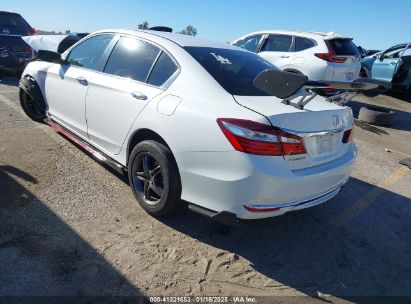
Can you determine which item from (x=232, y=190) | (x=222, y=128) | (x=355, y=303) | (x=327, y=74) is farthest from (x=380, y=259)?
(x=327, y=74)

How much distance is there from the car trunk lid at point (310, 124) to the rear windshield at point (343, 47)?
235 inches

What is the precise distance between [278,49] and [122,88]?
6598 millimetres

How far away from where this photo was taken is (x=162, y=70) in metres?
3.54

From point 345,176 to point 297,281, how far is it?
113 cm

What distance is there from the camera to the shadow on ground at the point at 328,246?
117 inches

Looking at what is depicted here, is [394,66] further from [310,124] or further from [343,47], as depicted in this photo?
[310,124]

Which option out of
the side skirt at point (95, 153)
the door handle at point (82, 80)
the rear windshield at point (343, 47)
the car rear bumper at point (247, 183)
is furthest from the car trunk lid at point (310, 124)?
the rear windshield at point (343, 47)

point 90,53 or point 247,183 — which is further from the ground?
point 90,53

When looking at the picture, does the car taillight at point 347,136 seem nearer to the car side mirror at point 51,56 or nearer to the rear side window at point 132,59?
the rear side window at point 132,59

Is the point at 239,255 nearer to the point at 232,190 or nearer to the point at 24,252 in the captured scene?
the point at 232,190

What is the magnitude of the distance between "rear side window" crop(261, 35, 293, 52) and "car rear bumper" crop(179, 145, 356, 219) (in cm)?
678

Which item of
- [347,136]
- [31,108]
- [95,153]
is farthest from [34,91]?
[347,136]

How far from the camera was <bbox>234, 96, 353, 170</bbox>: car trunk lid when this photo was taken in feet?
9.37

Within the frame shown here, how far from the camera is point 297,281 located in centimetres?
294
